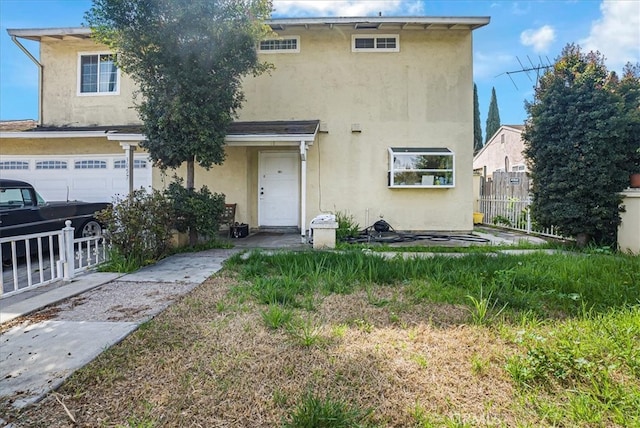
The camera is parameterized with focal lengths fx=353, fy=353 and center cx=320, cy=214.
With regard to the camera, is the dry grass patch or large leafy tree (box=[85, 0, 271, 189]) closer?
the dry grass patch

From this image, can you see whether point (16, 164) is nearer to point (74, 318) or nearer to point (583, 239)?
point (74, 318)

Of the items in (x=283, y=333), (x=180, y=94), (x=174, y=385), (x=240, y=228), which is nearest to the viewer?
(x=174, y=385)

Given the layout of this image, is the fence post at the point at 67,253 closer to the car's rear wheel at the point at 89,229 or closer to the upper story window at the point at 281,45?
the car's rear wheel at the point at 89,229

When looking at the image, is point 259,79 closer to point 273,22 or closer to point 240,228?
point 273,22

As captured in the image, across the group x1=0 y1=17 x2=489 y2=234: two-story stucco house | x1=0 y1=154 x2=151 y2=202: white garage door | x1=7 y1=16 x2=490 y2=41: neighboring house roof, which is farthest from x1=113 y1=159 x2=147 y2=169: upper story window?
x1=7 y1=16 x2=490 y2=41: neighboring house roof

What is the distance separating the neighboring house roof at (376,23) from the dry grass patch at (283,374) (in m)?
8.61

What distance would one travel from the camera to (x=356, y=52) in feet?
33.6

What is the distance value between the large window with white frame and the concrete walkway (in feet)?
19.1

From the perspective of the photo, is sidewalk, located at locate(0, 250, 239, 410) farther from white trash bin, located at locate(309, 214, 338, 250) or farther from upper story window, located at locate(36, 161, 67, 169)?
upper story window, located at locate(36, 161, 67, 169)

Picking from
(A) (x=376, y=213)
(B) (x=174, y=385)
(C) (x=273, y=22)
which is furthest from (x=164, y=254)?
(C) (x=273, y=22)

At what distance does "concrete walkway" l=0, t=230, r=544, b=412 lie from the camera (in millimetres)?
2574

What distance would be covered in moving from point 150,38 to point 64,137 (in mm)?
5415

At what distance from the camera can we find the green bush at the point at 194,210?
7.32 m

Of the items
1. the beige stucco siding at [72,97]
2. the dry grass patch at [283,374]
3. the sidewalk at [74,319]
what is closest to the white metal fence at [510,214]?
the dry grass patch at [283,374]
